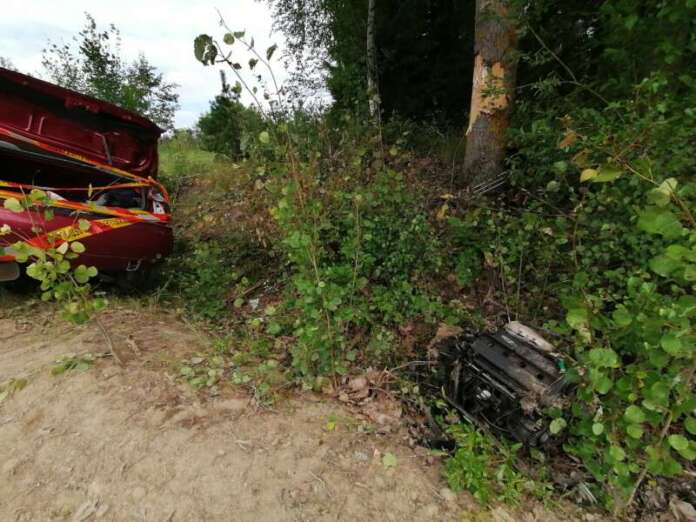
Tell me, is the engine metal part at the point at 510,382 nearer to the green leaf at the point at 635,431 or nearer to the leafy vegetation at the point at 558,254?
the leafy vegetation at the point at 558,254

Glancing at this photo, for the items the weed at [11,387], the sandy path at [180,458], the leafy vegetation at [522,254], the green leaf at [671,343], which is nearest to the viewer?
the green leaf at [671,343]

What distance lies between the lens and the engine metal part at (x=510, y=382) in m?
1.79

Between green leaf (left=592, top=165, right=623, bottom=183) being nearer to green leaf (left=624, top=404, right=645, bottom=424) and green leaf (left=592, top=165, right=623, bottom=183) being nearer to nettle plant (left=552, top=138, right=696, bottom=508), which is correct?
nettle plant (left=552, top=138, right=696, bottom=508)

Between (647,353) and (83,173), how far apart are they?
5635mm

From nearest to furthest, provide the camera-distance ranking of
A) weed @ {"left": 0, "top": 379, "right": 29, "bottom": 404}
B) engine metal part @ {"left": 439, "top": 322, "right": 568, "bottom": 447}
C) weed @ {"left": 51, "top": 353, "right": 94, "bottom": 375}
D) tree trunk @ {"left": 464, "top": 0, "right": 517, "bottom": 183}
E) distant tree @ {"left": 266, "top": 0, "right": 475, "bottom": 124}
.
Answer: engine metal part @ {"left": 439, "top": 322, "right": 568, "bottom": 447}, weed @ {"left": 0, "top": 379, "right": 29, "bottom": 404}, weed @ {"left": 51, "top": 353, "right": 94, "bottom": 375}, tree trunk @ {"left": 464, "top": 0, "right": 517, "bottom": 183}, distant tree @ {"left": 266, "top": 0, "right": 475, "bottom": 124}

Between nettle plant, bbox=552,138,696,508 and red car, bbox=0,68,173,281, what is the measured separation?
3263mm

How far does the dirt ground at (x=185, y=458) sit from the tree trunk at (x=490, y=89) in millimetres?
3363

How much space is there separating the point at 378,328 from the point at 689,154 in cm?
236

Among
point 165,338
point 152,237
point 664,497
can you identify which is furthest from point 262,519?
point 152,237

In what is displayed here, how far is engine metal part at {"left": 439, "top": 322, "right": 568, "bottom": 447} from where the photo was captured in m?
1.79

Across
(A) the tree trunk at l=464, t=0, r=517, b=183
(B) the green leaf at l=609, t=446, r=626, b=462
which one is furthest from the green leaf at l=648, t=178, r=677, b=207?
(A) the tree trunk at l=464, t=0, r=517, b=183

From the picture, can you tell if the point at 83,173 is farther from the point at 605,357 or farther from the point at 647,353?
the point at 647,353

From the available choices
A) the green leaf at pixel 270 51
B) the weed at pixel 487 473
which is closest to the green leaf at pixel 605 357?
the weed at pixel 487 473

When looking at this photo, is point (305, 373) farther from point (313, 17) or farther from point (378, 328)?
point (313, 17)
